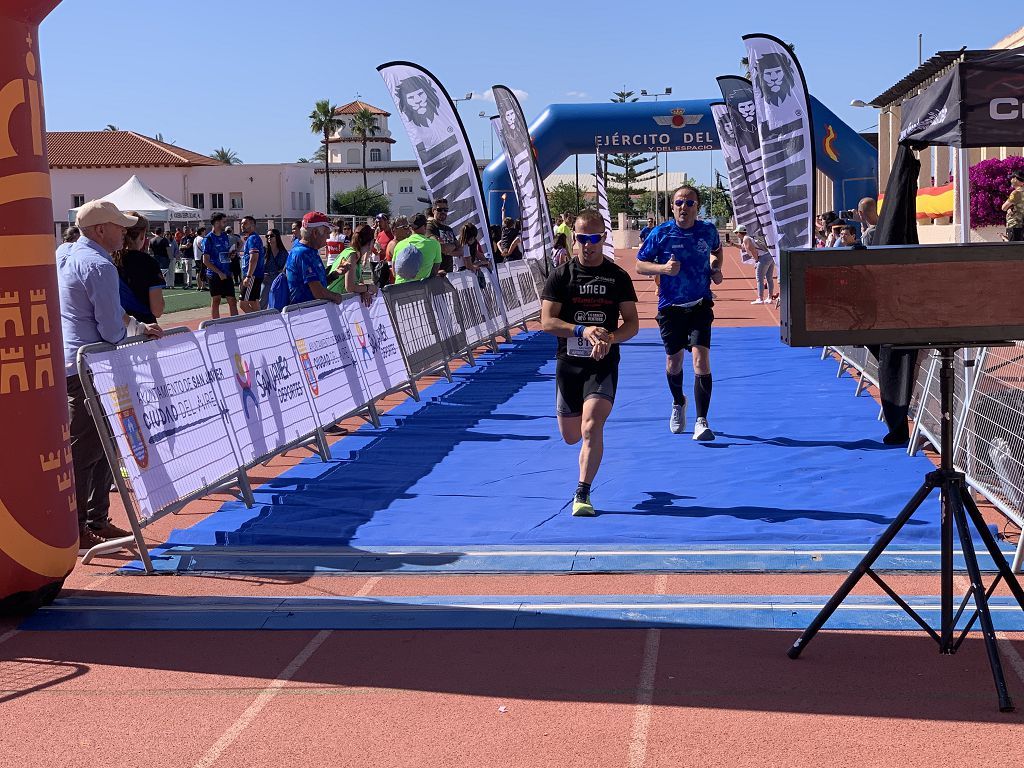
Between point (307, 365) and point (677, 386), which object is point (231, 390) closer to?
point (307, 365)

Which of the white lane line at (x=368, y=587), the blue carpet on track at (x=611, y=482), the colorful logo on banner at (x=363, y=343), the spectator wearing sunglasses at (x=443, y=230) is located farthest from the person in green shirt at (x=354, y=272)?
the white lane line at (x=368, y=587)

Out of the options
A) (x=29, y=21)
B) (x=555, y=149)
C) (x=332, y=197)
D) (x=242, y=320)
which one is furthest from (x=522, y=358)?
(x=332, y=197)


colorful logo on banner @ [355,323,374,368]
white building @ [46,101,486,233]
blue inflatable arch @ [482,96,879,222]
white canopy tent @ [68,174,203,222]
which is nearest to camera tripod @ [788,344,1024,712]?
colorful logo on banner @ [355,323,374,368]

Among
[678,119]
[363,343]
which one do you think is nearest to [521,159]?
[363,343]

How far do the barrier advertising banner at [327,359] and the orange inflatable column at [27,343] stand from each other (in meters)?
3.88

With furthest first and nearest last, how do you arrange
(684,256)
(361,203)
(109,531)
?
(361,203), (684,256), (109,531)

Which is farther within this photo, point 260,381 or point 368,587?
point 260,381

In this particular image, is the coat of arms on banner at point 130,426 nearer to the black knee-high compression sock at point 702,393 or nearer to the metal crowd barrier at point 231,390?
the metal crowd barrier at point 231,390

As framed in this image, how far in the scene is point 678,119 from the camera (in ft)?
117

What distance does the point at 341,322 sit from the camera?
1112cm

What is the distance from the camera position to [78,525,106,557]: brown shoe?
7246 mm

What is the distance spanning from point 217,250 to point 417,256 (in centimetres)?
783

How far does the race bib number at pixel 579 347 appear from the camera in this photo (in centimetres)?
783

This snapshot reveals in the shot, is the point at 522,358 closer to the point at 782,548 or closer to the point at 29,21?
the point at 782,548
